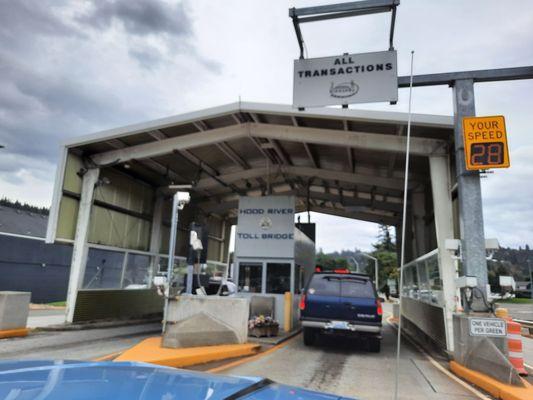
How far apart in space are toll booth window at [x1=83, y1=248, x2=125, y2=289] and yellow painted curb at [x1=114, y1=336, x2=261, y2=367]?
524 cm

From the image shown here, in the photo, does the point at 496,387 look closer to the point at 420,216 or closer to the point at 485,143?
the point at 485,143

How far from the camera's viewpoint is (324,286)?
9922 mm

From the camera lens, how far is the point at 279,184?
18.9m

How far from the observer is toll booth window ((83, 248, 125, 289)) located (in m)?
12.9

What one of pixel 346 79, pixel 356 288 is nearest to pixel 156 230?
pixel 356 288

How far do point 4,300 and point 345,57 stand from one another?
1004 cm

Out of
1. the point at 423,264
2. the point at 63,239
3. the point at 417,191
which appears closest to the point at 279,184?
the point at 417,191

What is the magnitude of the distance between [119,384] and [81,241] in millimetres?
11624

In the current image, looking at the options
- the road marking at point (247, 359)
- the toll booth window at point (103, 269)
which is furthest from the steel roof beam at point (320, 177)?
the road marking at point (247, 359)

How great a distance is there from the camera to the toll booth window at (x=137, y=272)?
14.9 m

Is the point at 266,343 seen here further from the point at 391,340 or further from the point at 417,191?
the point at 417,191

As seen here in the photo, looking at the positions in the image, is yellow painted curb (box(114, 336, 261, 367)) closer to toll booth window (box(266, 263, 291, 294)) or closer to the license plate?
the license plate

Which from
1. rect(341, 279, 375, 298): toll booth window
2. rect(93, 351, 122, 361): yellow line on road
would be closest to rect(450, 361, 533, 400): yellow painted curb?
rect(341, 279, 375, 298): toll booth window

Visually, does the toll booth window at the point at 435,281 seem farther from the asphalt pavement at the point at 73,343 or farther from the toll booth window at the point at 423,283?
the asphalt pavement at the point at 73,343
